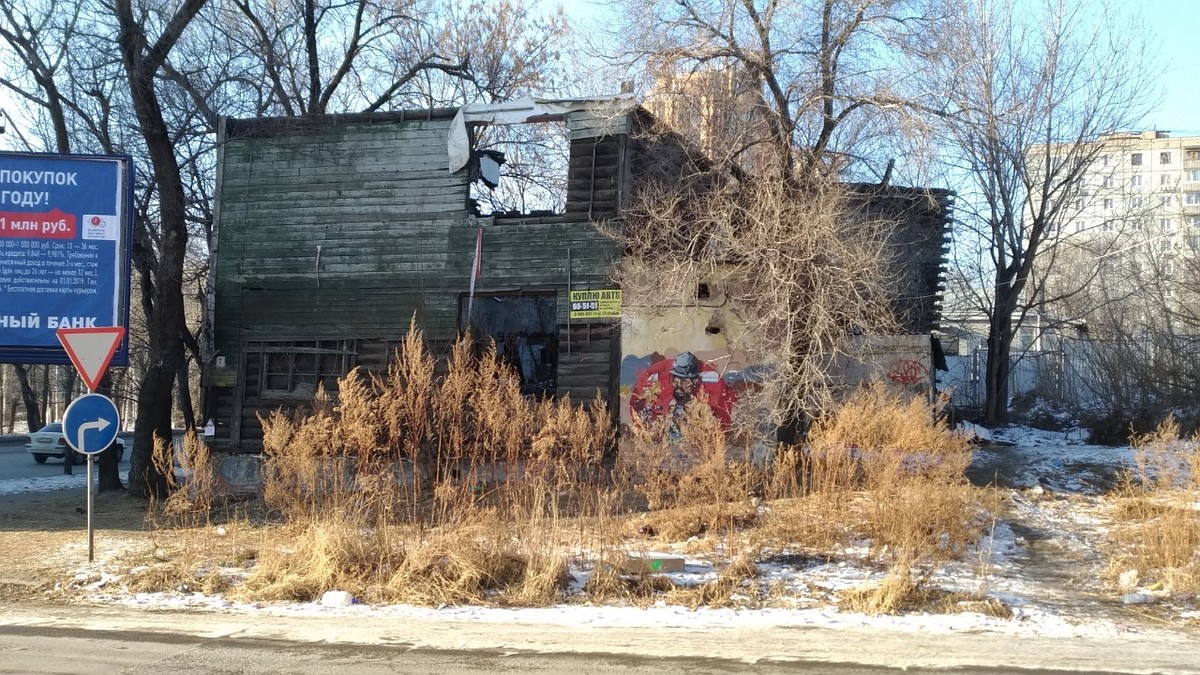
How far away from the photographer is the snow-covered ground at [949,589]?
7.29 m

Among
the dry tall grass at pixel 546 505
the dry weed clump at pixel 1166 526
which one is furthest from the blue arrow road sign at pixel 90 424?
the dry weed clump at pixel 1166 526

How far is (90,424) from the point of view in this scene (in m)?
9.82

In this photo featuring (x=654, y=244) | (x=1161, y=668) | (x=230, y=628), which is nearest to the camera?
(x=1161, y=668)

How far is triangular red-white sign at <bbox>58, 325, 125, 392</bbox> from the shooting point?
10062 mm

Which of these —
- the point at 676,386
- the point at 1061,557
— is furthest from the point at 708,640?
the point at 676,386

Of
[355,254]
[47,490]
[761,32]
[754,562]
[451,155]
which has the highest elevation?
[761,32]

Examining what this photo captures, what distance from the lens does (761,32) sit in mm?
12617

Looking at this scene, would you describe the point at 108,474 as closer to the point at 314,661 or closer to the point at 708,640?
the point at 314,661

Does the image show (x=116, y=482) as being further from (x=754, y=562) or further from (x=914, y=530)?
(x=914, y=530)

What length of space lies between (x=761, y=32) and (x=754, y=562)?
759cm

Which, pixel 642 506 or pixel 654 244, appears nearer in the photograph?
pixel 642 506

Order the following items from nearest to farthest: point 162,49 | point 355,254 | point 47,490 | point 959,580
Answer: point 959,580
point 162,49
point 355,254
point 47,490

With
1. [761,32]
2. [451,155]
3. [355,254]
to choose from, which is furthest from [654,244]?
[355,254]

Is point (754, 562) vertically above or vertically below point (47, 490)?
above
